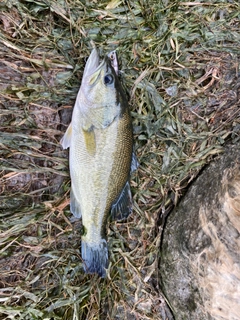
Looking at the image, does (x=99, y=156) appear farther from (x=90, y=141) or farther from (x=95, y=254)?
(x=95, y=254)

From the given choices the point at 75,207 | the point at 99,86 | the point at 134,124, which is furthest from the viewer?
the point at 134,124

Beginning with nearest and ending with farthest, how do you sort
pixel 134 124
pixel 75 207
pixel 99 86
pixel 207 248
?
1. pixel 99 86
2. pixel 207 248
3. pixel 75 207
4. pixel 134 124

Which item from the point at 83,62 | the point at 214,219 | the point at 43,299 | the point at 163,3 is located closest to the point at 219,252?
the point at 214,219

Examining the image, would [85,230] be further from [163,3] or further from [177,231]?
[163,3]

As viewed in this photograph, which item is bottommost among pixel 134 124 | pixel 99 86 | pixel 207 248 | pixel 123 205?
pixel 207 248

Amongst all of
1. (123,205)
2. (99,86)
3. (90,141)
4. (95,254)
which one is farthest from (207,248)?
(99,86)

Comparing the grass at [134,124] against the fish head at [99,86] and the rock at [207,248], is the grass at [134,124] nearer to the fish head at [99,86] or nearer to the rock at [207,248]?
the rock at [207,248]
